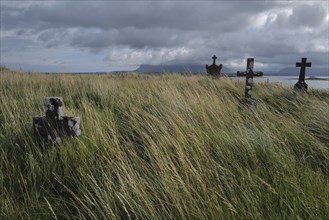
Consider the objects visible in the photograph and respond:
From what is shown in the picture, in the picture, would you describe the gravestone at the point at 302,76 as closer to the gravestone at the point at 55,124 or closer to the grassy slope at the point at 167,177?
the grassy slope at the point at 167,177

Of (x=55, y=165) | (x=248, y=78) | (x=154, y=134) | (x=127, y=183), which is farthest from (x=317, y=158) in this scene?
(x=248, y=78)

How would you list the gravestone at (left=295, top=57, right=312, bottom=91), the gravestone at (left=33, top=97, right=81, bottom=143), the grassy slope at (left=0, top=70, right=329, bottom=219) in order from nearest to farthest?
1. the grassy slope at (left=0, top=70, right=329, bottom=219)
2. the gravestone at (left=33, top=97, right=81, bottom=143)
3. the gravestone at (left=295, top=57, right=312, bottom=91)

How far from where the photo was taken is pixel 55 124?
3.82 metres

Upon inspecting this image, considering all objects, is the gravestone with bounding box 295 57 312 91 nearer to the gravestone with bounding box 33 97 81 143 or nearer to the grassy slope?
the grassy slope

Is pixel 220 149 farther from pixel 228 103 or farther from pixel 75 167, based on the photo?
pixel 228 103

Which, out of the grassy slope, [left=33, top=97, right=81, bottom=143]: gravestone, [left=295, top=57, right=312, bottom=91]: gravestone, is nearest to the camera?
the grassy slope

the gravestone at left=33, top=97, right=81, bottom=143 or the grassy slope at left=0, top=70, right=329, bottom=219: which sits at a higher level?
the gravestone at left=33, top=97, right=81, bottom=143

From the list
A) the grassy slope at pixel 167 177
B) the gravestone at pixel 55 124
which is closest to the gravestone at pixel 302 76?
the grassy slope at pixel 167 177

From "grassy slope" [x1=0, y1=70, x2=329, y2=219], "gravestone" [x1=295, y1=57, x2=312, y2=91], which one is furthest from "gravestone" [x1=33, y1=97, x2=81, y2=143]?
"gravestone" [x1=295, y1=57, x2=312, y2=91]

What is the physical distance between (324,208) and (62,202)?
6.62 feet

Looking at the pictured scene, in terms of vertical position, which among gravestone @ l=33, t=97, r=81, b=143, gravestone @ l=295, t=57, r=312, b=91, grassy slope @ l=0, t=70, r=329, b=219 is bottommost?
grassy slope @ l=0, t=70, r=329, b=219

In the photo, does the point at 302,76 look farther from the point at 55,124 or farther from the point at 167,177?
A: the point at 167,177

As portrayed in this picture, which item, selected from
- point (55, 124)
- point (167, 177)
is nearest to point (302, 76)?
point (55, 124)

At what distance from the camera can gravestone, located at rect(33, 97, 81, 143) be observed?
3.75 meters
